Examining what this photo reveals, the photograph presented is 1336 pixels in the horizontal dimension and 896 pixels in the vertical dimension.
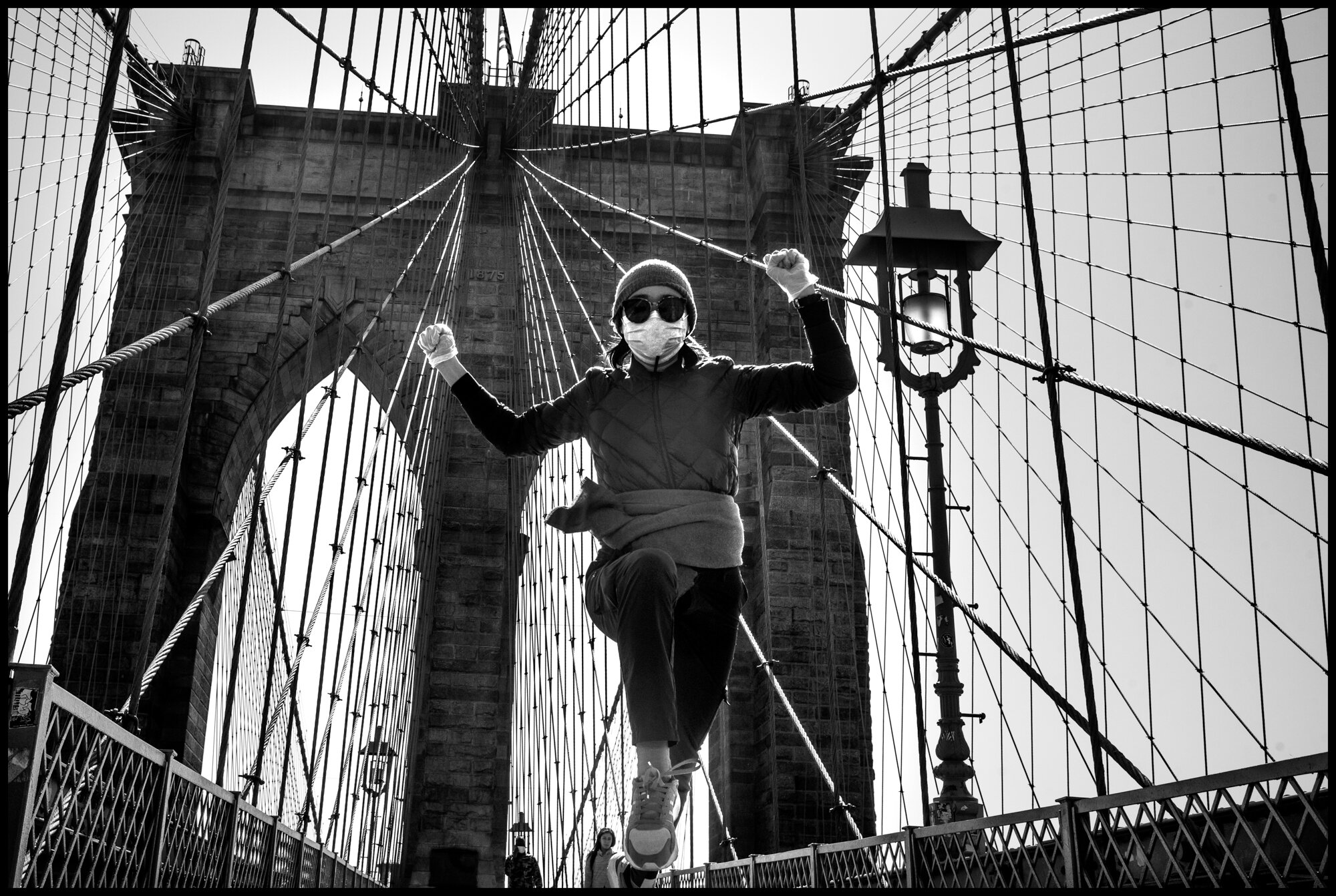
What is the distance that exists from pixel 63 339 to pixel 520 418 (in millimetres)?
1088

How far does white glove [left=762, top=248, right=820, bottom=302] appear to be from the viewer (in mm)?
2031

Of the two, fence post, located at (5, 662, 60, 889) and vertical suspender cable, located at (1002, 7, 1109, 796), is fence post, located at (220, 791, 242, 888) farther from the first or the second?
vertical suspender cable, located at (1002, 7, 1109, 796)

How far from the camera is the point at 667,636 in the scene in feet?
6.26

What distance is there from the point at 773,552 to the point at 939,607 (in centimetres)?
475

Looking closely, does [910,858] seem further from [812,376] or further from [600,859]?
[600,859]

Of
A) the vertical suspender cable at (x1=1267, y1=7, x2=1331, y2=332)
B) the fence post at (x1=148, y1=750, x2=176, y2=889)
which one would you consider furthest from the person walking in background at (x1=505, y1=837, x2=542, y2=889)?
the vertical suspender cable at (x1=1267, y1=7, x2=1331, y2=332)

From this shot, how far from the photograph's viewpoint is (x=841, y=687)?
9680 mm

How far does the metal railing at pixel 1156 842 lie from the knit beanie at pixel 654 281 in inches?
37.1

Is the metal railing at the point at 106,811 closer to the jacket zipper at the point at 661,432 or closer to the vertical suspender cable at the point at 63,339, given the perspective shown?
the vertical suspender cable at the point at 63,339

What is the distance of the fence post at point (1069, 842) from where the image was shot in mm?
1560

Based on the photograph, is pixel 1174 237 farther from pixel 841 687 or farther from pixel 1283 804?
pixel 841 687

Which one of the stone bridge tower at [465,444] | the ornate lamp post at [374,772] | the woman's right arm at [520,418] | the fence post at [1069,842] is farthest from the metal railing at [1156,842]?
the stone bridge tower at [465,444]

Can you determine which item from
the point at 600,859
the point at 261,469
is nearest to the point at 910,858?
the point at 261,469

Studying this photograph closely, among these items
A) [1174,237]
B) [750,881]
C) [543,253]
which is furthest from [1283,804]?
[543,253]
